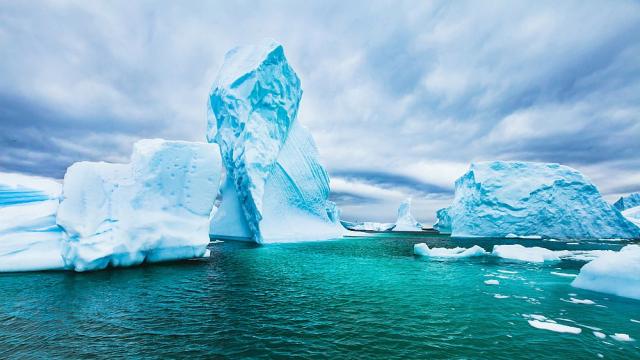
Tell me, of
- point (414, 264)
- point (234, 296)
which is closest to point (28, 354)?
point (234, 296)

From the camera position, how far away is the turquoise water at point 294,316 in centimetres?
587

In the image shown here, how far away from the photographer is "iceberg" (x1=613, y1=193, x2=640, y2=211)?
233 ft

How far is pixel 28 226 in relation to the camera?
41.9ft

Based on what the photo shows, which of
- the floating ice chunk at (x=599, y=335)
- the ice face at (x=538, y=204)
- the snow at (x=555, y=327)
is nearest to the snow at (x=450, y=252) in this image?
the snow at (x=555, y=327)

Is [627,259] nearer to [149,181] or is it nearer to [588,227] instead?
[149,181]

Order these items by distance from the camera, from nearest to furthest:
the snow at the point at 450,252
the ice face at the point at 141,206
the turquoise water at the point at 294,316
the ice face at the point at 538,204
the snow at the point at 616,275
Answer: the turquoise water at the point at 294,316, the snow at the point at 616,275, the ice face at the point at 141,206, the snow at the point at 450,252, the ice face at the point at 538,204

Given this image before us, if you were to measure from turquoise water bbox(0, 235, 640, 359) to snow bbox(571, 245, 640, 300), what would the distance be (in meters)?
0.50

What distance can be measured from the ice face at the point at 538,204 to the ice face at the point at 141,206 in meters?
42.5

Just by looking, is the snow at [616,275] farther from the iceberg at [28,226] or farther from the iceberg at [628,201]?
the iceberg at [628,201]

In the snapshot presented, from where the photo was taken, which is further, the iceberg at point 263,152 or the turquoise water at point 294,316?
the iceberg at point 263,152

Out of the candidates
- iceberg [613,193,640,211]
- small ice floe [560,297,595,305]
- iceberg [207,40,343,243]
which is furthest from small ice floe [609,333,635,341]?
iceberg [613,193,640,211]

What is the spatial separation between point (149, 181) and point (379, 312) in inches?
516

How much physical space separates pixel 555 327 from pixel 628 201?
9437cm

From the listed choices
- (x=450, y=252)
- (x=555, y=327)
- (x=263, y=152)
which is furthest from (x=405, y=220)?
(x=555, y=327)
